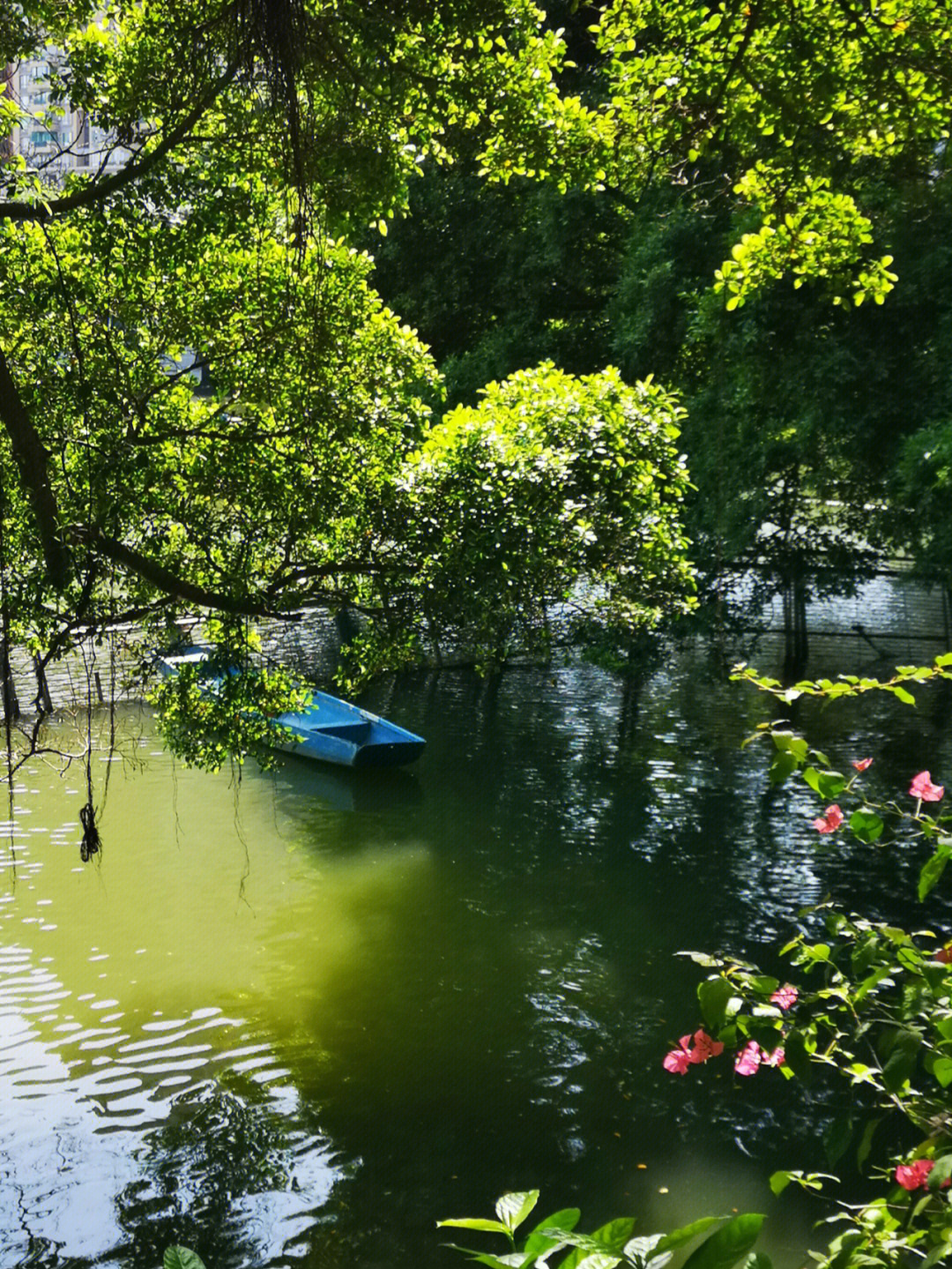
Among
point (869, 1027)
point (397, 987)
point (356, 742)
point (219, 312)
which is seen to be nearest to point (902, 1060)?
point (869, 1027)

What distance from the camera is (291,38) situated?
13.7ft

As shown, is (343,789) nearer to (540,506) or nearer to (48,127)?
(540,506)

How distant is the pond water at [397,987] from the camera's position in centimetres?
593

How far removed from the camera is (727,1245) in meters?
1.17

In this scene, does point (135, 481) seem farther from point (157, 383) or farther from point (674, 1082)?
point (674, 1082)

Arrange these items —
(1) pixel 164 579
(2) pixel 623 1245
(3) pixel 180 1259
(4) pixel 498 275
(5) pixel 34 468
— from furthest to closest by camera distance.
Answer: (4) pixel 498 275, (1) pixel 164 579, (5) pixel 34 468, (2) pixel 623 1245, (3) pixel 180 1259

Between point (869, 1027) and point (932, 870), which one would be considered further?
point (869, 1027)

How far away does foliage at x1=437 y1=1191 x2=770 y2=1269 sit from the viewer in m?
1.16

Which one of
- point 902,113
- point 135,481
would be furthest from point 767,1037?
point 135,481

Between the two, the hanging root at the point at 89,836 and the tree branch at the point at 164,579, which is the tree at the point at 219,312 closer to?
the tree branch at the point at 164,579

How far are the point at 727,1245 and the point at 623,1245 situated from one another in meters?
0.12

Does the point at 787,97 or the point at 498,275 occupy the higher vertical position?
the point at 498,275

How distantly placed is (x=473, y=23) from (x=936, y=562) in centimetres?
661

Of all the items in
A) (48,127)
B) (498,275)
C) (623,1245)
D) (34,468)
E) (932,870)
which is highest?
(498,275)
